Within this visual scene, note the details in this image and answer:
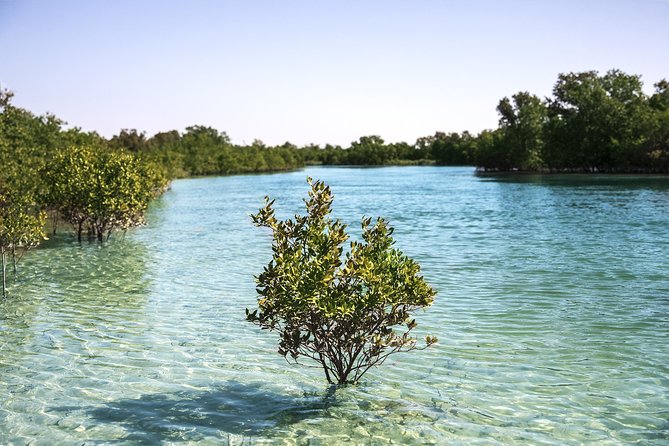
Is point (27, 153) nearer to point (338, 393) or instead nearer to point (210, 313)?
point (210, 313)

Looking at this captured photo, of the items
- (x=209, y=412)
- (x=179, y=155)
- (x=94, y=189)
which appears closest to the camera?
(x=209, y=412)

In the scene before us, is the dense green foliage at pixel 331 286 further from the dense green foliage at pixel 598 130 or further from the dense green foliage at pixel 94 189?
the dense green foliage at pixel 598 130

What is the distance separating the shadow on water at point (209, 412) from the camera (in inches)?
347

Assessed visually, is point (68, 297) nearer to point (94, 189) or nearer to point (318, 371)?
point (318, 371)

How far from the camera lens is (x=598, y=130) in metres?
114

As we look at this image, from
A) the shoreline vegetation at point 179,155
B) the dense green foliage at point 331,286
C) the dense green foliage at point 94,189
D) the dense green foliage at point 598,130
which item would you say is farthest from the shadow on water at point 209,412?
the dense green foliage at point 598,130

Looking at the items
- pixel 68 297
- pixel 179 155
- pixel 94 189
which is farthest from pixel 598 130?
pixel 68 297

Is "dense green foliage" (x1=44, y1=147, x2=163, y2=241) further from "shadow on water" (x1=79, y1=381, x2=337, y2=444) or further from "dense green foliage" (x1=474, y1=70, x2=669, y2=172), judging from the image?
"dense green foliage" (x1=474, y1=70, x2=669, y2=172)

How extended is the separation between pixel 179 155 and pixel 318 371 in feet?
446

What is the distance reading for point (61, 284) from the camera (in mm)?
20703

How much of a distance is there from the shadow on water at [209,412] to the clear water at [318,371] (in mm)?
37

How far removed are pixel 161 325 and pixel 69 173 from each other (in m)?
18.3

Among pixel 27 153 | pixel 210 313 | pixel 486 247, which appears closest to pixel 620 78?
pixel 486 247

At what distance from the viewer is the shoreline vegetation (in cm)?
2950
